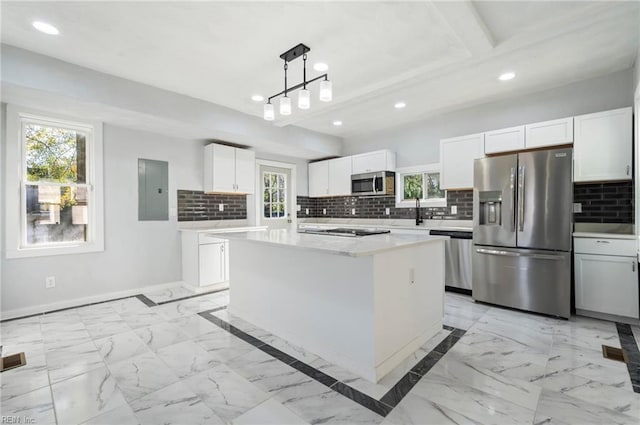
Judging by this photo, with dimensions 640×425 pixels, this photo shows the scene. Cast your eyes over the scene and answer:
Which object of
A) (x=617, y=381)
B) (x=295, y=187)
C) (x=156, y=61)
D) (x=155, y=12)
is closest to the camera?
(x=617, y=381)

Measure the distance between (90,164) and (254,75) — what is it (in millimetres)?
2381

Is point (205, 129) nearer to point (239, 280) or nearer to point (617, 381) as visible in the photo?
point (239, 280)

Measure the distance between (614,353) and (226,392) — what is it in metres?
2.92

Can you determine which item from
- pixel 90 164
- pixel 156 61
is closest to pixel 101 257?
pixel 90 164

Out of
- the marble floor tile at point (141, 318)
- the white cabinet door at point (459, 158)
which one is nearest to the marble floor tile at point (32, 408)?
the marble floor tile at point (141, 318)

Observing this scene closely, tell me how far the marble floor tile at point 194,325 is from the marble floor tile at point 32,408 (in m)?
1.03

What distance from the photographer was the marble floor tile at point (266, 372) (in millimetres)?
1936

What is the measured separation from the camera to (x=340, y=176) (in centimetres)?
571

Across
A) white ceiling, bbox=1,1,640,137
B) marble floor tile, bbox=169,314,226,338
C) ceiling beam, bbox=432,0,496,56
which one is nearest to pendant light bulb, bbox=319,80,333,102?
white ceiling, bbox=1,1,640,137

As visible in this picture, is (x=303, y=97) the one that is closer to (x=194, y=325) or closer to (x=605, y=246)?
(x=194, y=325)

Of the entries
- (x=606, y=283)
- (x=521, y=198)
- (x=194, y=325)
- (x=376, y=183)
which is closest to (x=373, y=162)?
(x=376, y=183)

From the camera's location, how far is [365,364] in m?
2.01

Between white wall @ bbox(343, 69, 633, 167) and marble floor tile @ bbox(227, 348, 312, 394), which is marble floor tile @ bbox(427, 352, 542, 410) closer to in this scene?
marble floor tile @ bbox(227, 348, 312, 394)

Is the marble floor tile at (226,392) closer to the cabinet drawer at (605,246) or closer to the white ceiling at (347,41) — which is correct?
the white ceiling at (347,41)
